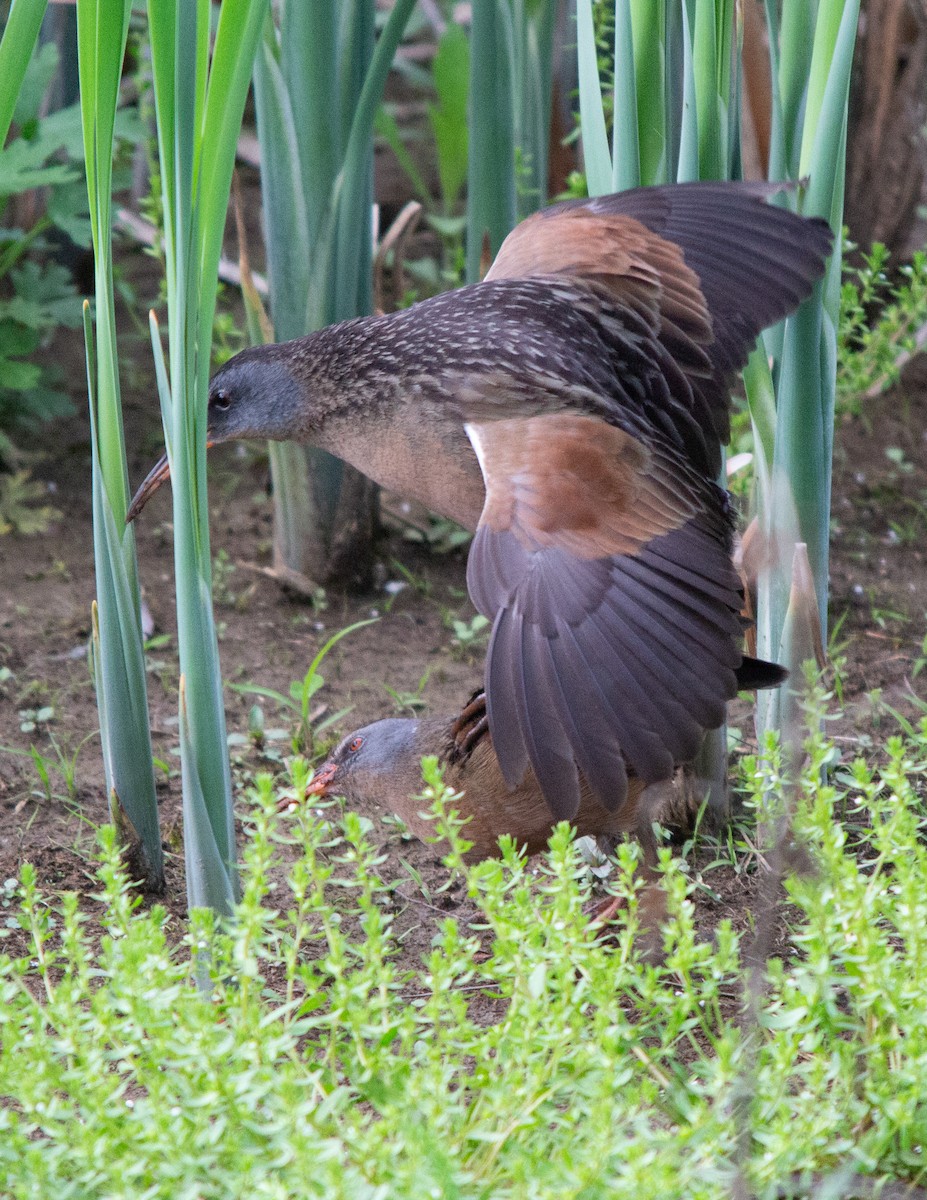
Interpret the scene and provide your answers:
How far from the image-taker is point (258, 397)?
3.45 meters

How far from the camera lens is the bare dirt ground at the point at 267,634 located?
129 inches

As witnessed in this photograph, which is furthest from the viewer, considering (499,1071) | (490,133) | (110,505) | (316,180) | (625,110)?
(490,133)

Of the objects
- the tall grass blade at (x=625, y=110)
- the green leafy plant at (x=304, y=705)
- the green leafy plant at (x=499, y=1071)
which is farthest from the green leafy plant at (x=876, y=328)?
the green leafy plant at (x=499, y=1071)

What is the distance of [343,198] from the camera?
3.84 m

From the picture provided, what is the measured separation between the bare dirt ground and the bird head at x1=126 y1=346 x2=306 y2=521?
2.29ft

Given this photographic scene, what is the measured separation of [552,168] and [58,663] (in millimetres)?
2658

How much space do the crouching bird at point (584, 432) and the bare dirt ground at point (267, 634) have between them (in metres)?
0.72

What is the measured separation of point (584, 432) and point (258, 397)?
39.3 inches

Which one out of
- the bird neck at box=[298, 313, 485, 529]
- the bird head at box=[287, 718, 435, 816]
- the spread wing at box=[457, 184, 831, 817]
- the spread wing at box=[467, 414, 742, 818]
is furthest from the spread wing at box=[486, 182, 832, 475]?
the bird head at box=[287, 718, 435, 816]

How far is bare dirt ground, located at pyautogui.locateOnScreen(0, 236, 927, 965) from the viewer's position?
3.27 metres

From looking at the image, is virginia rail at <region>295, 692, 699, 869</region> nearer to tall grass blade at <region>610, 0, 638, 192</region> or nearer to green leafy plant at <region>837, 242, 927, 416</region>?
tall grass blade at <region>610, 0, 638, 192</region>

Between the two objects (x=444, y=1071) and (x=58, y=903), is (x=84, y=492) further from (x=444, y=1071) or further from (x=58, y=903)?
(x=444, y=1071)

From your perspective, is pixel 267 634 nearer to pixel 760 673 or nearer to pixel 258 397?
pixel 258 397

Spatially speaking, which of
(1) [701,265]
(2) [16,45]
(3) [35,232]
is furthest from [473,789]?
(3) [35,232]
